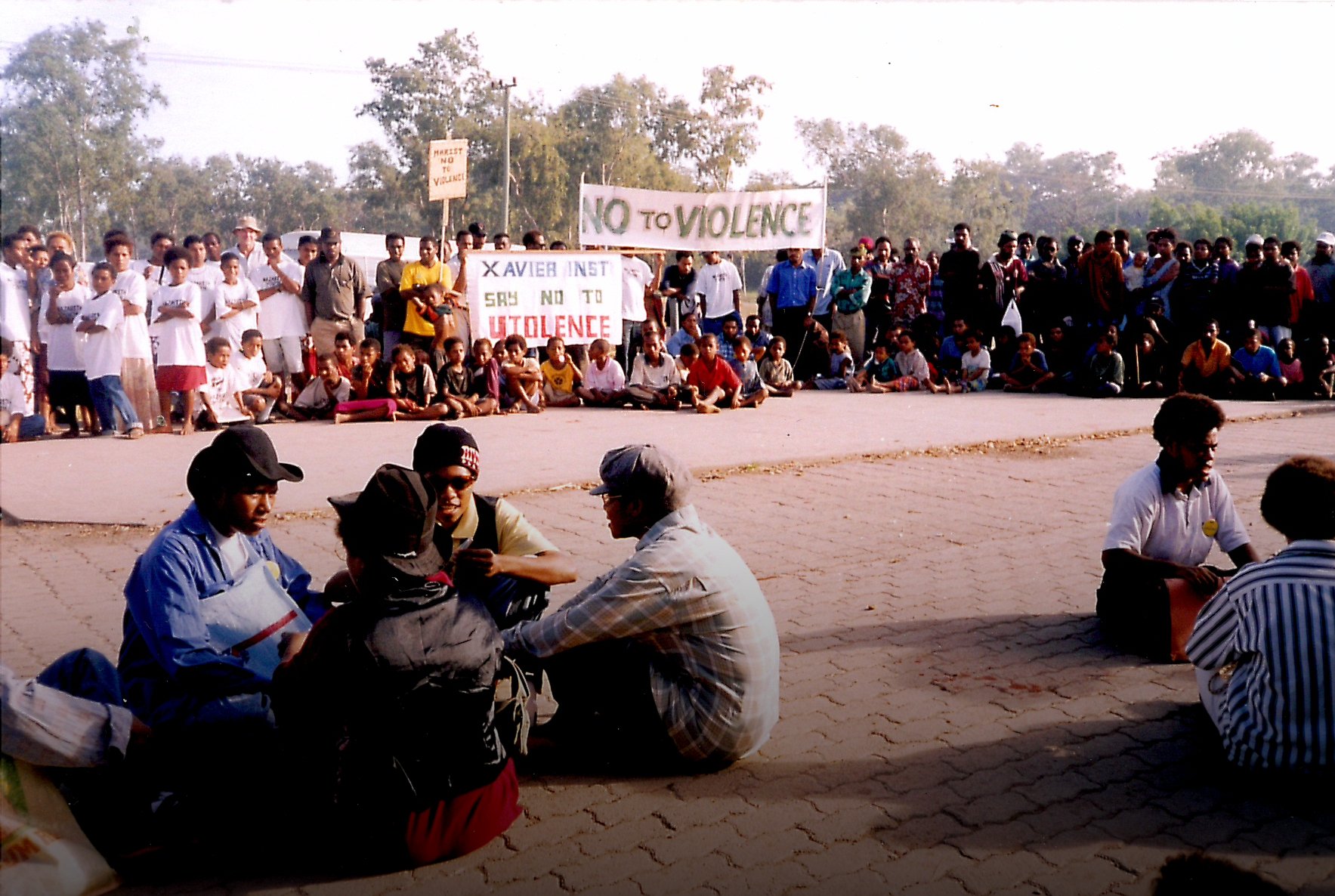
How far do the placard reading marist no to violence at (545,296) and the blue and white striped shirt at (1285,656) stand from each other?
1116 cm

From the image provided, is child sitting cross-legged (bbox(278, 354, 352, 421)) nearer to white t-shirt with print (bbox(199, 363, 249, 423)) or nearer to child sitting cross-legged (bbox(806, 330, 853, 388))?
white t-shirt with print (bbox(199, 363, 249, 423))

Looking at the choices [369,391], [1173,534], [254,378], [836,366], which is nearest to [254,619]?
[1173,534]

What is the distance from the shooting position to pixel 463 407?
43.8 feet

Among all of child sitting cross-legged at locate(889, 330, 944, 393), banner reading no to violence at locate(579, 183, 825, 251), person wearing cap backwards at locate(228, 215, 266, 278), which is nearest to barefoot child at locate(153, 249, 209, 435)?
person wearing cap backwards at locate(228, 215, 266, 278)

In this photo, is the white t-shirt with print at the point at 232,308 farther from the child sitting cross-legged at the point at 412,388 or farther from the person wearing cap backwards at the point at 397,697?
the person wearing cap backwards at the point at 397,697

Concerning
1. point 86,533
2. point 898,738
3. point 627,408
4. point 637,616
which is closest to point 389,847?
point 637,616

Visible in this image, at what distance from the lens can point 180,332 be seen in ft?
40.2

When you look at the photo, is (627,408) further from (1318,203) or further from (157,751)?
(1318,203)

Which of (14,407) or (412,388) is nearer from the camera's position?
(14,407)

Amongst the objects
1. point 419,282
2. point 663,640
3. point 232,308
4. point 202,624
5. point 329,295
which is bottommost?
point 663,640

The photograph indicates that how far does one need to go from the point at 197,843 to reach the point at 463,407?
999 centimetres

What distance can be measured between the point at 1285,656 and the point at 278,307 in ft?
39.5

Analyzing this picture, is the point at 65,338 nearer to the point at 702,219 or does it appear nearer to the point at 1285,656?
the point at 702,219

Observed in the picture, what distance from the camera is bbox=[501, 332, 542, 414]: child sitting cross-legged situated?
14016 millimetres
